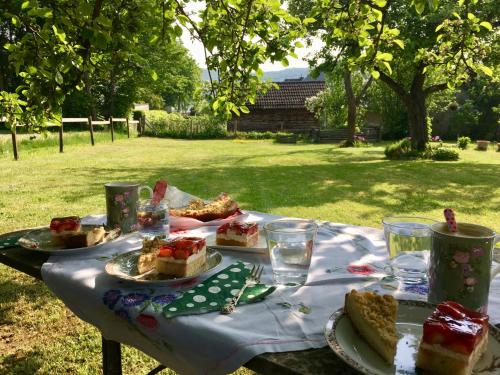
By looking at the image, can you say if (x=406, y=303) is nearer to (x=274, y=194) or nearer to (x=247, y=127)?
(x=274, y=194)

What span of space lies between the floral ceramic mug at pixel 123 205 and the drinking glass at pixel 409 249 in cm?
104

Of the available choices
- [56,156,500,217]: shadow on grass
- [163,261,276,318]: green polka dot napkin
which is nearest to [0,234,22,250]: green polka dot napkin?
[163,261,276,318]: green polka dot napkin

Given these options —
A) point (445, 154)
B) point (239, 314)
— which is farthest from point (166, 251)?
point (445, 154)

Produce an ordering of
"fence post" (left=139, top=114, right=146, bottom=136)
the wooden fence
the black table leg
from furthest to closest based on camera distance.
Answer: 1. "fence post" (left=139, top=114, right=146, bottom=136)
2. the wooden fence
3. the black table leg

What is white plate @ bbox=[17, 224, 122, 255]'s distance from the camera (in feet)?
5.02

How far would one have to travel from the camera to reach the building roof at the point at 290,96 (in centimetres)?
3084

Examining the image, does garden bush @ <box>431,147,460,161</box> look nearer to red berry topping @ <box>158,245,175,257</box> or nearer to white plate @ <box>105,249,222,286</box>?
white plate @ <box>105,249,222,286</box>

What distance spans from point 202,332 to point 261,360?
163 mm

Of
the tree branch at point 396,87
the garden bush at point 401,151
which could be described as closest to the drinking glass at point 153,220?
the tree branch at point 396,87

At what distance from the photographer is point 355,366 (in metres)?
0.78

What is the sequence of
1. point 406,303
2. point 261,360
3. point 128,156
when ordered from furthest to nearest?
1. point 128,156
2. point 406,303
3. point 261,360

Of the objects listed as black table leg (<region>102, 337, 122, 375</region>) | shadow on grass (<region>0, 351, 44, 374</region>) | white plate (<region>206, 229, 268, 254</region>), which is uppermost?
white plate (<region>206, 229, 268, 254</region>)

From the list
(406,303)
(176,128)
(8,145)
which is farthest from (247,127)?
(406,303)

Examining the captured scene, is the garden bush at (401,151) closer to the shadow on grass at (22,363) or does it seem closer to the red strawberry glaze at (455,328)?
the shadow on grass at (22,363)
